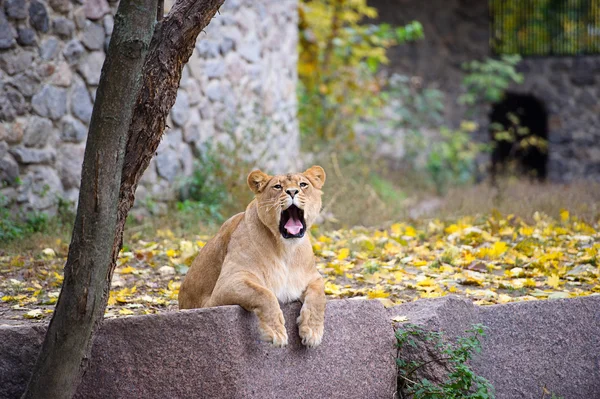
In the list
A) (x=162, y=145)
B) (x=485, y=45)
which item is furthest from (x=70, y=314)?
(x=485, y=45)

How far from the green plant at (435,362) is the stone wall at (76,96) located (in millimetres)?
3872

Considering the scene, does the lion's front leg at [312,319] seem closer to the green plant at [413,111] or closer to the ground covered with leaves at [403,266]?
the ground covered with leaves at [403,266]

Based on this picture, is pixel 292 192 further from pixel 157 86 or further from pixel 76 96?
pixel 76 96

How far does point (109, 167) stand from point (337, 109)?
892 cm

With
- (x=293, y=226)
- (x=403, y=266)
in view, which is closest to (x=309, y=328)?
(x=293, y=226)

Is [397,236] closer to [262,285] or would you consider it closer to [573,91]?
[262,285]

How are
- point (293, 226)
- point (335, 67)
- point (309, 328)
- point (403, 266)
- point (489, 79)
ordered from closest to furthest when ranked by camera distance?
point (309, 328)
point (293, 226)
point (403, 266)
point (335, 67)
point (489, 79)

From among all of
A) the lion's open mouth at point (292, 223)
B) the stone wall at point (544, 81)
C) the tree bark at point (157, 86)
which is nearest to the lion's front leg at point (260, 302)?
the lion's open mouth at point (292, 223)

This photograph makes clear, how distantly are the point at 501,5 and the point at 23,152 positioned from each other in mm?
11999

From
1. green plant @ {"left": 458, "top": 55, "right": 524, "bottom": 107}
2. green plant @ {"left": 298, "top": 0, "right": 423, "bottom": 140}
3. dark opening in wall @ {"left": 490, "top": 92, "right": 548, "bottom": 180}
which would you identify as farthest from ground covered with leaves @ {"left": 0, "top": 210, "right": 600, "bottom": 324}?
dark opening in wall @ {"left": 490, "top": 92, "right": 548, "bottom": 180}

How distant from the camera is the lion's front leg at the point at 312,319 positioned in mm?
3697

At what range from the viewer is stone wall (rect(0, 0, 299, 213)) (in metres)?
6.64

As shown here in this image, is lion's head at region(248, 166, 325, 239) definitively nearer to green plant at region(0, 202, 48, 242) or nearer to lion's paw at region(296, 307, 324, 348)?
lion's paw at region(296, 307, 324, 348)

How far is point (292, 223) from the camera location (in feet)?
12.6
